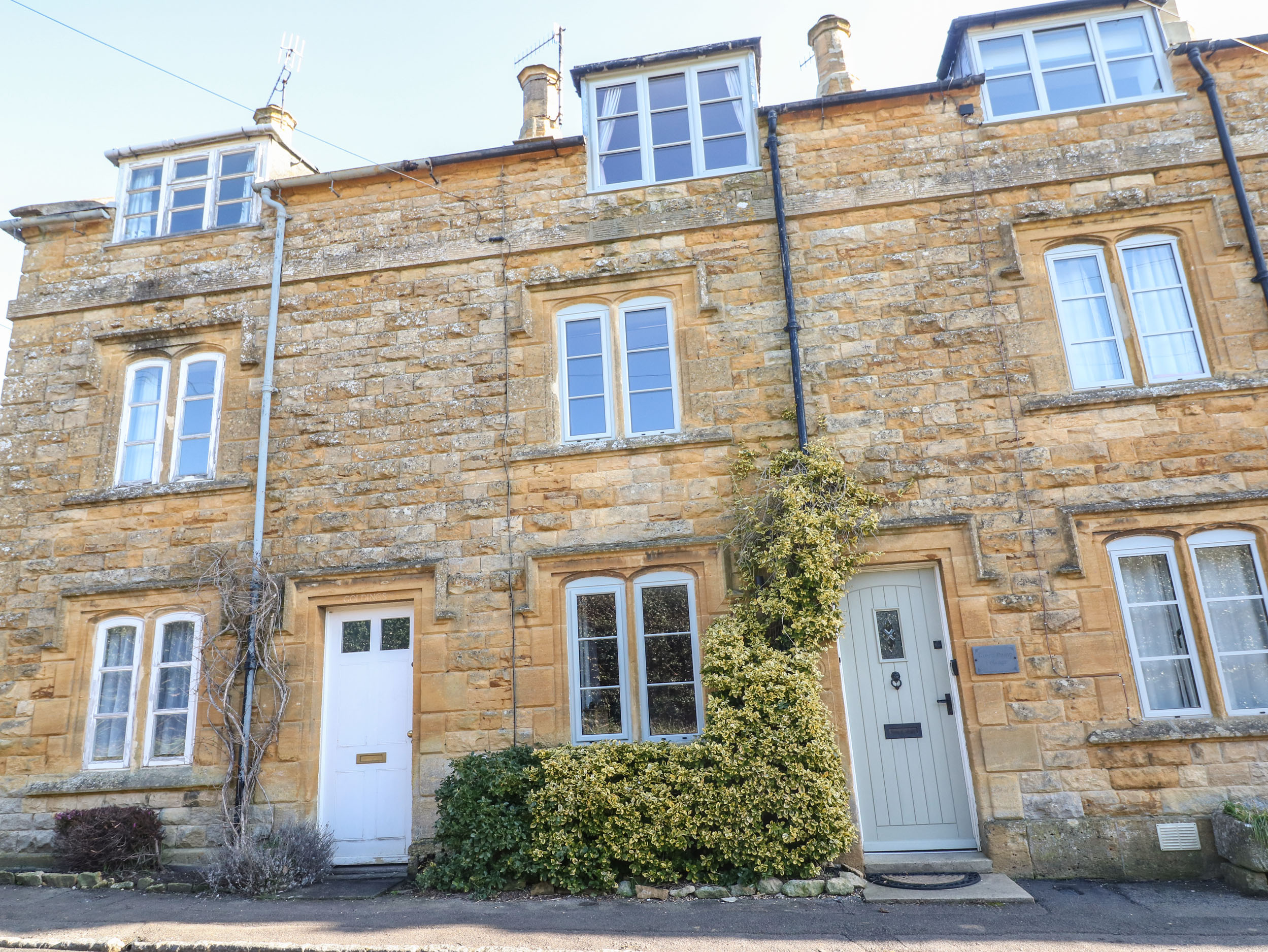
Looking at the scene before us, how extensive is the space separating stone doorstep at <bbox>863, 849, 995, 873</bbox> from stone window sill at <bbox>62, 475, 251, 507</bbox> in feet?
23.6

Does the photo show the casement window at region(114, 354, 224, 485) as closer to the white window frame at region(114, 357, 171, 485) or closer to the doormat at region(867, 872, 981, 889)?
the white window frame at region(114, 357, 171, 485)

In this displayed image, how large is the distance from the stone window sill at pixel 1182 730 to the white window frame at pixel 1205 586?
9 cm

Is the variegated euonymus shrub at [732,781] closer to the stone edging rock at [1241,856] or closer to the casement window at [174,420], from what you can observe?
the stone edging rock at [1241,856]

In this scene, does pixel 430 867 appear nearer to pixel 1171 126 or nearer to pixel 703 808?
pixel 703 808

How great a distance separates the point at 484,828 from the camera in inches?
281

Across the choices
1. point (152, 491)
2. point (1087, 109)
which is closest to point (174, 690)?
point (152, 491)

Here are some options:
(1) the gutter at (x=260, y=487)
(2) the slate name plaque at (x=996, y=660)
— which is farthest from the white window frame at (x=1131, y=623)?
(1) the gutter at (x=260, y=487)

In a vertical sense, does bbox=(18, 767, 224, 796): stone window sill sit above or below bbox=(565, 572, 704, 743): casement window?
below

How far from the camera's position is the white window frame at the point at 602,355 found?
883 cm

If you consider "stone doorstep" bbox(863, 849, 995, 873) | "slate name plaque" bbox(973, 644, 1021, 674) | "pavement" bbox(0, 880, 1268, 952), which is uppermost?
"slate name plaque" bbox(973, 644, 1021, 674)

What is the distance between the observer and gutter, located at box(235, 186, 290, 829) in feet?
27.1

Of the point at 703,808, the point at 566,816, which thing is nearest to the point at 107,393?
the point at 566,816

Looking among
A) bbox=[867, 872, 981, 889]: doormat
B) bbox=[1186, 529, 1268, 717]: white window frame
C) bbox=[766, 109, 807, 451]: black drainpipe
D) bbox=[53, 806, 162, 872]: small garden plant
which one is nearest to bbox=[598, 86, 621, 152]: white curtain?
bbox=[766, 109, 807, 451]: black drainpipe

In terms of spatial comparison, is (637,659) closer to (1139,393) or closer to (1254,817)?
(1254,817)
